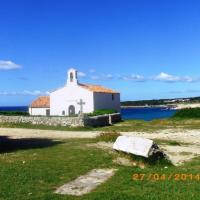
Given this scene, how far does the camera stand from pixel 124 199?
10461 mm

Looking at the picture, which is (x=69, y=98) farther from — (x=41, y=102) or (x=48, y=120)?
(x=48, y=120)

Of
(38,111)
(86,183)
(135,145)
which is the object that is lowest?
(86,183)

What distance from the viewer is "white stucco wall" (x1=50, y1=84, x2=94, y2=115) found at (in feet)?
192

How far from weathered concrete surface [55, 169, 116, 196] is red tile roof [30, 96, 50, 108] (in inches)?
1988

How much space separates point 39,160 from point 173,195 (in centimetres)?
788

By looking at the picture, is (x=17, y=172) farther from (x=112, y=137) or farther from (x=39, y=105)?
(x=39, y=105)

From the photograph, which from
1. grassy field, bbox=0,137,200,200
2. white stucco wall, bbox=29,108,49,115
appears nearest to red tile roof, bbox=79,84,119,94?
white stucco wall, bbox=29,108,49,115

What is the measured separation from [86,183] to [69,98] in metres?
47.9

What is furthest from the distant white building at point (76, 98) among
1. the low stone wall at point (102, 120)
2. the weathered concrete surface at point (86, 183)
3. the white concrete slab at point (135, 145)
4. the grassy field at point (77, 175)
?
the weathered concrete surface at point (86, 183)

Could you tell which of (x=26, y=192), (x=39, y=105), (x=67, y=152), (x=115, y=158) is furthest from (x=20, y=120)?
(x=26, y=192)

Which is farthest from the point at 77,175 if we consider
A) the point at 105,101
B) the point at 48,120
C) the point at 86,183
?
the point at 105,101

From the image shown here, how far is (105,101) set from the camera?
6172cm
